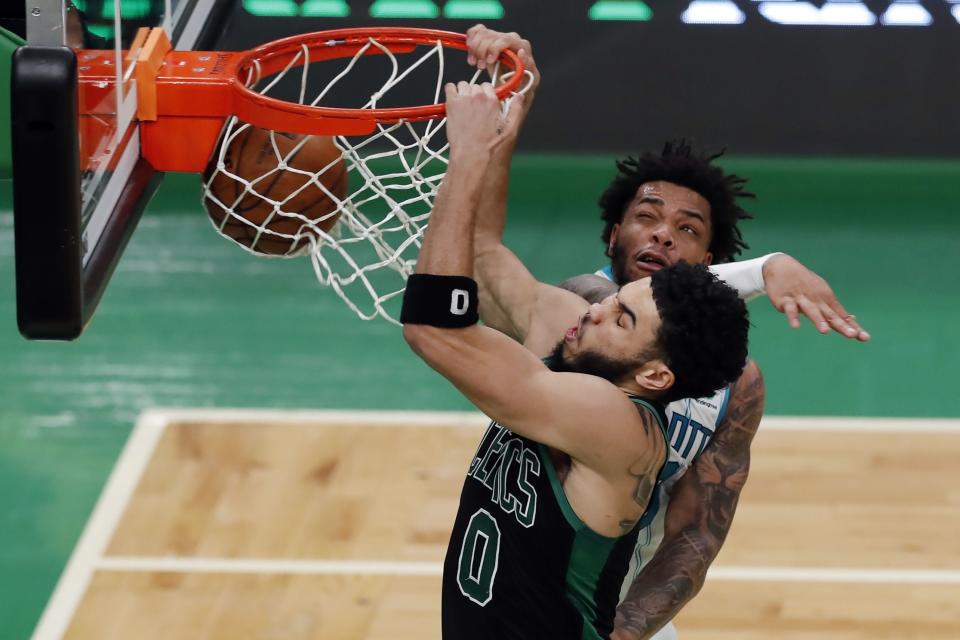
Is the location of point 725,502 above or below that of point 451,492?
above

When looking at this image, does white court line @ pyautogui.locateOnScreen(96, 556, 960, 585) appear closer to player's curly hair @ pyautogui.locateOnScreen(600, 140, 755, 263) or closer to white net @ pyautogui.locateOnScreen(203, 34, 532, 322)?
player's curly hair @ pyautogui.locateOnScreen(600, 140, 755, 263)

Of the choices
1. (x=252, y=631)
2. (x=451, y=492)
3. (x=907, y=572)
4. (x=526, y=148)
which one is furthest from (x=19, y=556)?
(x=526, y=148)

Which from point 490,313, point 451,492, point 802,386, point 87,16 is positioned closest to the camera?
point 87,16

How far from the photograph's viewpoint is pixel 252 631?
4.43 meters

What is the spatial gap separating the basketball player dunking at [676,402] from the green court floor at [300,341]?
6.62 feet

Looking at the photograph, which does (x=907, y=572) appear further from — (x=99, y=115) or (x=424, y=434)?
(x=99, y=115)

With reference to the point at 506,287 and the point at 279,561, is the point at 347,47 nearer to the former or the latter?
the point at 506,287

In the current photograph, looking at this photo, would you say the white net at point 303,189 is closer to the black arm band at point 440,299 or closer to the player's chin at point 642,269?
the black arm band at point 440,299

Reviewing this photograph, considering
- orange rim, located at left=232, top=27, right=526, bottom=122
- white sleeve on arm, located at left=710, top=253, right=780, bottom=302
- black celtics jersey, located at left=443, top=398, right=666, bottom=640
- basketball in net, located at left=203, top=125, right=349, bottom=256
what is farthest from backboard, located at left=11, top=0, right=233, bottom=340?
white sleeve on arm, located at left=710, top=253, right=780, bottom=302

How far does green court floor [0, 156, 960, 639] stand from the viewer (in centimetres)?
534

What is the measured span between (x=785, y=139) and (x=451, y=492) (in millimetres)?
3733

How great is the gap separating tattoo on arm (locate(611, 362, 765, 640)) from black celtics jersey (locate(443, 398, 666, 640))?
0.43 m

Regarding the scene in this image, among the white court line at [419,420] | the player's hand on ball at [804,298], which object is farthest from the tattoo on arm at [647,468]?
the white court line at [419,420]

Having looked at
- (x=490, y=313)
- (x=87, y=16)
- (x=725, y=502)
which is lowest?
(x=725, y=502)
